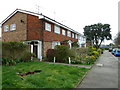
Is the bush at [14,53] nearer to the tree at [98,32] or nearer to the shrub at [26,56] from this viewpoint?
the shrub at [26,56]

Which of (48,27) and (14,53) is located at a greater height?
(48,27)

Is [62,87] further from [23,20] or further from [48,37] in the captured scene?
[23,20]

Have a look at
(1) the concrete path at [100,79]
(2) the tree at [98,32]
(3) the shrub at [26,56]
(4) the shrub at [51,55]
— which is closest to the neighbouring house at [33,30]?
(4) the shrub at [51,55]

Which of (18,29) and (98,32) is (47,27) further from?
(98,32)

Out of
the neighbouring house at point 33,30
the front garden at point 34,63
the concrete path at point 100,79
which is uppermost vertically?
the neighbouring house at point 33,30

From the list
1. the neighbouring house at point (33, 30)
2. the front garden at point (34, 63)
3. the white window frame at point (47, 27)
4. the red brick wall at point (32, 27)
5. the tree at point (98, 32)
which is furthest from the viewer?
the tree at point (98, 32)

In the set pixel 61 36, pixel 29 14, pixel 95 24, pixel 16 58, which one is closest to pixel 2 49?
pixel 16 58

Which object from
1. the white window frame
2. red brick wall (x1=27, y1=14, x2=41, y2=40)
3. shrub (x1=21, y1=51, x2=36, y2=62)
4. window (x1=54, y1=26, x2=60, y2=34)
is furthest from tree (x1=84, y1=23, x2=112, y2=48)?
shrub (x1=21, y1=51, x2=36, y2=62)

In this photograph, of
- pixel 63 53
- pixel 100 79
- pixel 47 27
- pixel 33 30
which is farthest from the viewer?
pixel 47 27

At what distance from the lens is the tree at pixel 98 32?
151 feet

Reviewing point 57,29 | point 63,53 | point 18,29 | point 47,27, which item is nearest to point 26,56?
point 63,53

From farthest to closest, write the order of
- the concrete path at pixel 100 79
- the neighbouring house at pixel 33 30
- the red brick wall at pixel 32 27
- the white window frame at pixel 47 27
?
the white window frame at pixel 47 27 → the red brick wall at pixel 32 27 → the neighbouring house at pixel 33 30 → the concrete path at pixel 100 79

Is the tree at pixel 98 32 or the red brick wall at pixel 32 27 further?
the tree at pixel 98 32

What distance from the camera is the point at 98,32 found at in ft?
154
